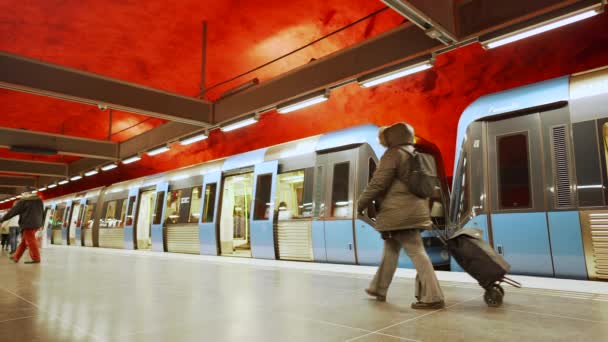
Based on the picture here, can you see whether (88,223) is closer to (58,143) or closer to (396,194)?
(58,143)

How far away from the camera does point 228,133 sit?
643 inches

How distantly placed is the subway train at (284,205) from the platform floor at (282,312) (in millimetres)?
1280

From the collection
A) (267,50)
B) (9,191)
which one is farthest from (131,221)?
(9,191)

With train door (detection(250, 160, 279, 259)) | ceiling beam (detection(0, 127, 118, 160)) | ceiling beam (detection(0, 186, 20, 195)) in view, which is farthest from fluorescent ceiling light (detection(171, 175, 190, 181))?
ceiling beam (detection(0, 186, 20, 195))

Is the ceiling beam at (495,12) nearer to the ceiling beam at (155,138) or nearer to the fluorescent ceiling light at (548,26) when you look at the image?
the fluorescent ceiling light at (548,26)

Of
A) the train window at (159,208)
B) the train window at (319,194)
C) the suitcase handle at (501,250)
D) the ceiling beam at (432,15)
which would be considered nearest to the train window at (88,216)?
the train window at (159,208)

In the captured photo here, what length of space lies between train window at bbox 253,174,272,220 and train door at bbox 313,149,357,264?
1527 mm

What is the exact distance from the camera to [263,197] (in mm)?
9500

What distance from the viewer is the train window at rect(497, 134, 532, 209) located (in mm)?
5570

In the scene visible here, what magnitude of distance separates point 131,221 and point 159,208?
100 inches

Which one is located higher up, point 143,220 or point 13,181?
point 13,181

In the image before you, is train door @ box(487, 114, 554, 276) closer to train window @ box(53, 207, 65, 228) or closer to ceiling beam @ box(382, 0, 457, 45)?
ceiling beam @ box(382, 0, 457, 45)

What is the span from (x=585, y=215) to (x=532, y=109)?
64.4 inches

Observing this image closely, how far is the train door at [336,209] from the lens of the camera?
758 cm
